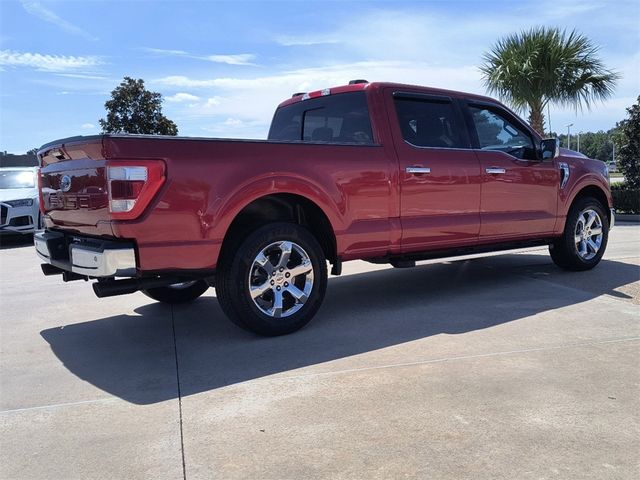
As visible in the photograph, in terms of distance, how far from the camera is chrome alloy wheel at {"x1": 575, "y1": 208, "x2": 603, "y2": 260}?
6.96 m

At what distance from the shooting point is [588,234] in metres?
7.04

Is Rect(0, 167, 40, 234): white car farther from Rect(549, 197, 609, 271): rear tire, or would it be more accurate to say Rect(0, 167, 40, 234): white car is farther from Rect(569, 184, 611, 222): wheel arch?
Rect(569, 184, 611, 222): wheel arch

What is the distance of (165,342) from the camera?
4621 mm

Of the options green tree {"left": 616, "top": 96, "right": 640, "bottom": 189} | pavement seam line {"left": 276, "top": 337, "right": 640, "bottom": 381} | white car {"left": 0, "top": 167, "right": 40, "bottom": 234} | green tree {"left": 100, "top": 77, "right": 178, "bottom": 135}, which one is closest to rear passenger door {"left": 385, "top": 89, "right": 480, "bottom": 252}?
pavement seam line {"left": 276, "top": 337, "right": 640, "bottom": 381}

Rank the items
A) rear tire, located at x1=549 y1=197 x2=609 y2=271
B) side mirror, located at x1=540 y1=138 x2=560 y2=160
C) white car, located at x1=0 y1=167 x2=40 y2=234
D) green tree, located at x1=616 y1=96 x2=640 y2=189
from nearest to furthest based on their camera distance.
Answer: side mirror, located at x1=540 y1=138 x2=560 y2=160, rear tire, located at x1=549 y1=197 x2=609 y2=271, white car, located at x1=0 y1=167 x2=40 y2=234, green tree, located at x1=616 y1=96 x2=640 y2=189

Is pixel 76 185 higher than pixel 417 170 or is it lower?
lower

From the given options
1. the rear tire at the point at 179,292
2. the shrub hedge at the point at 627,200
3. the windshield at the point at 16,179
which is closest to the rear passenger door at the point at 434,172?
the rear tire at the point at 179,292

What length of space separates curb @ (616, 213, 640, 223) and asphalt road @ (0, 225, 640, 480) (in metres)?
10.4

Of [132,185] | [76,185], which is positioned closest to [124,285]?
[132,185]

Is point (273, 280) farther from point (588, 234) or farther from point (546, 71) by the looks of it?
point (546, 71)

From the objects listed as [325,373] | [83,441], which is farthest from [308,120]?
[83,441]

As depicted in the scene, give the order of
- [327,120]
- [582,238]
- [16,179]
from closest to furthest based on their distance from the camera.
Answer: [327,120] → [582,238] → [16,179]

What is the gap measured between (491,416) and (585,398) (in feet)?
2.08

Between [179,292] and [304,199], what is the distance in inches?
77.2
